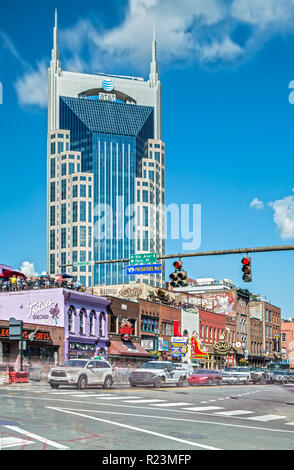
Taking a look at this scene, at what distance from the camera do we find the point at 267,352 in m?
115

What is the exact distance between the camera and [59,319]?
51969 mm

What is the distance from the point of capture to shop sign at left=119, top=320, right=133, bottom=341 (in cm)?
6044

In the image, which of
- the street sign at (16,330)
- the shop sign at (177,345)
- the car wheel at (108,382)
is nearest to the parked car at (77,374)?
the car wheel at (108,382)

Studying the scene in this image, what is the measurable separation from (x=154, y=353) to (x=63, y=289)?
58.4ft

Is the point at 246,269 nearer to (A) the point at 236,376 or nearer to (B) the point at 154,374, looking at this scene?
(B) the point at 154,374

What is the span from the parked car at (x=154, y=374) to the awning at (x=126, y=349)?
65.5 feet

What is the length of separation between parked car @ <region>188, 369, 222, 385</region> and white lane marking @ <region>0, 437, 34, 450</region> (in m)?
32.7

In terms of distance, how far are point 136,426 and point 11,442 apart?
4.14 m

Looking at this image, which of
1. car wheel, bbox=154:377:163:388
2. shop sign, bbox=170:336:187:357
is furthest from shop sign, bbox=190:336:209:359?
car wheel, bbox=154:377:163:388

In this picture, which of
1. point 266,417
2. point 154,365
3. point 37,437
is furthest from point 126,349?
point 37,437
